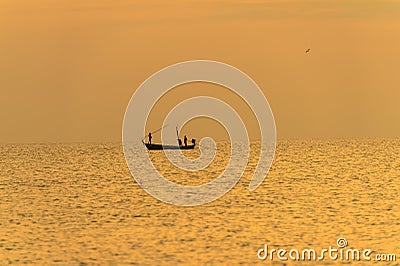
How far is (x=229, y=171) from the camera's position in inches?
6289

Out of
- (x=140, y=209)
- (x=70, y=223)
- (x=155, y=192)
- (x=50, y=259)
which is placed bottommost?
(x=50, y=259)

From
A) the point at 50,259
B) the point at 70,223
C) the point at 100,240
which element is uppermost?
the point at 70,223

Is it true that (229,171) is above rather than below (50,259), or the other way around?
above

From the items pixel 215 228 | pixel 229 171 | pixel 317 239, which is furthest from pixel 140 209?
pixel 229 171

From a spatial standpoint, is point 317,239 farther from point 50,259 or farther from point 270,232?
point 50,259

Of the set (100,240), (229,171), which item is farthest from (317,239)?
(229,171)

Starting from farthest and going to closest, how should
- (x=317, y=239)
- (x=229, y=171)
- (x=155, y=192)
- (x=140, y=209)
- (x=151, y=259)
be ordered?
(x=229, y=171)
(x=155, y=192)
(x=140, y=209)
(x=317, y=239)
(x=151, y=259)

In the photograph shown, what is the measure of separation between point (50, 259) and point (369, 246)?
64.5 feet

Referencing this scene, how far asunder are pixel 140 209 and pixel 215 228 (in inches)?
613

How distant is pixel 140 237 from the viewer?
70.0 metres

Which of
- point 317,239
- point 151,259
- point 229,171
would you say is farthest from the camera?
point 229,171

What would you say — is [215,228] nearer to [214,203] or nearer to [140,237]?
[140,237]

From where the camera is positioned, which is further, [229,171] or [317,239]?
[229,171]

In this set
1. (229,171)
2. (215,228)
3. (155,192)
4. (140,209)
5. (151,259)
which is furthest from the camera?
(229,171)
